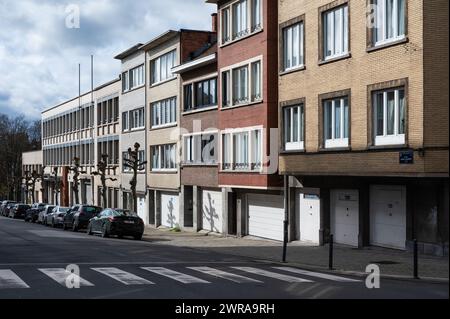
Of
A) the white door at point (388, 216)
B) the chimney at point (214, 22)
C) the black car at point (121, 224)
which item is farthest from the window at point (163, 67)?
the white door at point (388, 216)

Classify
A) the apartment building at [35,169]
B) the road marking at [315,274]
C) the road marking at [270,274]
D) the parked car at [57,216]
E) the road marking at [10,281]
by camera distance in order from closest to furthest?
1. the road marking at [10,281]
2. the road marking at [270,274]
3. the road marking at [315,274]
4. the parked car at [57,216]
5. the apartment building at [35,169]

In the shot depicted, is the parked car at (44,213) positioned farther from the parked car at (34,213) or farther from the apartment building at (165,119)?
the apartment building at (165,119)

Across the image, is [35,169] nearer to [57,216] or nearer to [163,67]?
[57,216]

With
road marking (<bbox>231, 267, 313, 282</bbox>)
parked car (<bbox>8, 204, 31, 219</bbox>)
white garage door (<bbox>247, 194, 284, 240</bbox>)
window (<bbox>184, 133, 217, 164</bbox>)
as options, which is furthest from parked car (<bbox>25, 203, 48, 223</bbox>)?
road marking (<bbox>231, 267, 313, 282</bbox>)

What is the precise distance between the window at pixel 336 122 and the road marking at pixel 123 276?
9761mm

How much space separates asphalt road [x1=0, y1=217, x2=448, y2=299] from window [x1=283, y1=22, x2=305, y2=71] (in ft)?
27.9

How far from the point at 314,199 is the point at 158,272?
37.0 ft

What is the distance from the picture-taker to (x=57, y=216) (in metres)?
42.5

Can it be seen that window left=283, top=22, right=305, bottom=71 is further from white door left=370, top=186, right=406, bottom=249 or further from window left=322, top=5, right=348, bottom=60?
white door left=370, top=186, right=406, bottom=249

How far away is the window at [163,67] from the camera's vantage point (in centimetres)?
4106

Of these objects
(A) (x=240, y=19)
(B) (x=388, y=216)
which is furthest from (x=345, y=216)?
(A) (x=240, y=19)
